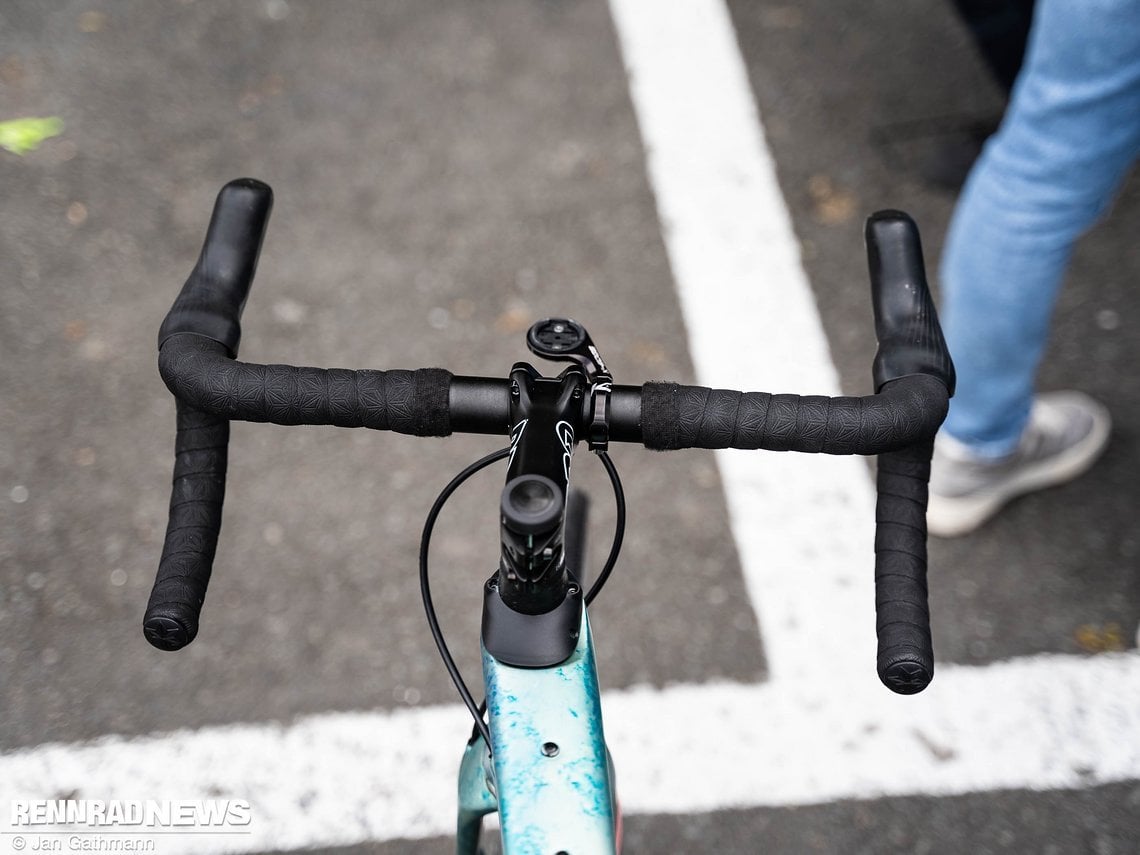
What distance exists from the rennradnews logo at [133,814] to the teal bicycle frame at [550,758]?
1434 mm

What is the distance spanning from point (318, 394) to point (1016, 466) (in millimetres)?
2079

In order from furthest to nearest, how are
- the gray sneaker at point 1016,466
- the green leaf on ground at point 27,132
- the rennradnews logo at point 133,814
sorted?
the green leaf on ground at point 27,132, the gray sneaker at point 1016,466, the rennradnews logo at point 133,814

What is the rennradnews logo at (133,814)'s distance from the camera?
2.29 meters

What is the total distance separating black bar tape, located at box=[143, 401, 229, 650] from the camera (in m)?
1.16

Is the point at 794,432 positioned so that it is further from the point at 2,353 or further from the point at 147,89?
the point at 147,89

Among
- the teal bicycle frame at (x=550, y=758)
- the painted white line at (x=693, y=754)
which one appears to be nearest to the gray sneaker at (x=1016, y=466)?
the painted white line at (x=693, y=754)

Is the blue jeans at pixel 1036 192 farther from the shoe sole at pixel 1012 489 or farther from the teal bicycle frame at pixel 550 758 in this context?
the teal bicycle frame at pixel 550 758

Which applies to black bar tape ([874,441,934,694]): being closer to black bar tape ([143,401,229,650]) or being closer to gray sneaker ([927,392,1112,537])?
black bar tape ([143,401,229,650])

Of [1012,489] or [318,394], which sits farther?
[1012,489]

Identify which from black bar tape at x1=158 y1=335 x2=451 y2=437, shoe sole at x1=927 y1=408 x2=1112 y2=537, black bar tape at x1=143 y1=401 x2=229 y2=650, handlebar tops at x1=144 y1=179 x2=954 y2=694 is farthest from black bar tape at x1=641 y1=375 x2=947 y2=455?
shoe sole at x1=927 y1=408 x2=1112 y2=537

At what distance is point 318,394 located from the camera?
3.76ft

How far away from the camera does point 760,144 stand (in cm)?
347

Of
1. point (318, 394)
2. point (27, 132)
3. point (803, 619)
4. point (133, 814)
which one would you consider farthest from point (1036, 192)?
point (27, 132)

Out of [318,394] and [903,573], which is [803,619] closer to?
[903,573]
